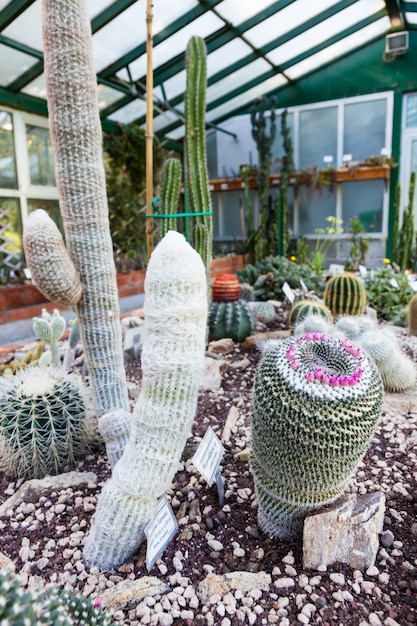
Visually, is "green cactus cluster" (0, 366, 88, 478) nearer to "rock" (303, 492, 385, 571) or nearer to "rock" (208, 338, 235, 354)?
"rock" (303, 492, 385, 571)

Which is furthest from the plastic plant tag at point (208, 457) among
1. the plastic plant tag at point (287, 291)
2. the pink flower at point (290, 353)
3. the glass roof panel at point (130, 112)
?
the glass roof panel at point (130, 112)

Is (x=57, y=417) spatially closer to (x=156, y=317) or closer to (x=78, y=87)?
(x=156, y=317)

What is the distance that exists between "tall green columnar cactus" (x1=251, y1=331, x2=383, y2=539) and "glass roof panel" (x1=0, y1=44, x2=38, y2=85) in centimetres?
431

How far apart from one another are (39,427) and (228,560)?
77cm

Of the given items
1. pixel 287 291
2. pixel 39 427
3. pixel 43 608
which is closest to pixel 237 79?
pixel 287 291

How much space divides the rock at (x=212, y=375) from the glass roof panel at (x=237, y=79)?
5.50 m

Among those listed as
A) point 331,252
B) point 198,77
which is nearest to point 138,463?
point 198,77

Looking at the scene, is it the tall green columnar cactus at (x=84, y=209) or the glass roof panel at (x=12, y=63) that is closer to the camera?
the tall green columnar cactus at (x=84, y=209)

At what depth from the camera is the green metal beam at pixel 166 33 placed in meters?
4.88

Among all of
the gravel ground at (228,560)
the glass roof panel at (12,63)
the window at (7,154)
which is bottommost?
the gravel ground at (228,560)

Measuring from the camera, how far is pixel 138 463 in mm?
1065

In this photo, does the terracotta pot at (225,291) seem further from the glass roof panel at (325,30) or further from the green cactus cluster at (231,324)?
the glass roof panel at (325,30)

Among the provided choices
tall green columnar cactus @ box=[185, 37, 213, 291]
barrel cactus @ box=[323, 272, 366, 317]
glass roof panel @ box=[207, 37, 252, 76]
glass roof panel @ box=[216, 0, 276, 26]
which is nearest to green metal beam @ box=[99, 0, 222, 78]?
glass roof panel @ box=[216, 0, 276, 26]

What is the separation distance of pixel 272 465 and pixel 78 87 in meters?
1.09
